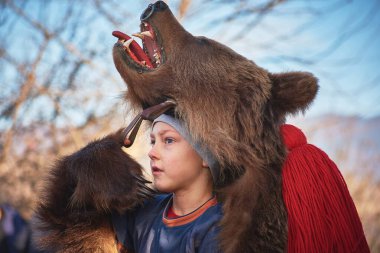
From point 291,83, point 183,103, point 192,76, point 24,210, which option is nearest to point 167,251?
point 183,103

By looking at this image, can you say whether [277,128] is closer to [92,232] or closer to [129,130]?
[129,130]

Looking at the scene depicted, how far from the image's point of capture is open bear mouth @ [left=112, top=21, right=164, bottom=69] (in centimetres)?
170

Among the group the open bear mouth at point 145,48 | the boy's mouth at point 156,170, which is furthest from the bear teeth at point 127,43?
the boy's mouth at point 156,170

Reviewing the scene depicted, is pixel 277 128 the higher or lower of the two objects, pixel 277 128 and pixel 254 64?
the lower

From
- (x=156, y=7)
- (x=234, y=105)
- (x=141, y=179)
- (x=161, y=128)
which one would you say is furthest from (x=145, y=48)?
(x=141, y=179)

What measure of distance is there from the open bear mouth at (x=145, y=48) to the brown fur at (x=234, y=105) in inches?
1.0

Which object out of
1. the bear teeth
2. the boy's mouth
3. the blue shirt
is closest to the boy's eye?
the boy's mouth

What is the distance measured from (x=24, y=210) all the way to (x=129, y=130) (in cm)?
343

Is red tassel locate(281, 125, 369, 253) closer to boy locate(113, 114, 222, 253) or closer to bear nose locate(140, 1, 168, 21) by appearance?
boy locate(113, 114, 222, 253)

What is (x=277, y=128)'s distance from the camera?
165cm

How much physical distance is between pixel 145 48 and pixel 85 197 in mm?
624

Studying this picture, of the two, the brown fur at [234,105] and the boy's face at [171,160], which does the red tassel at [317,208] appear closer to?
the brown fur at [234,105]

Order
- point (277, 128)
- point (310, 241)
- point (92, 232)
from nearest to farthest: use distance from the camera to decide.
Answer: point (310, 241) < point (277, 128) < point (92, 232)

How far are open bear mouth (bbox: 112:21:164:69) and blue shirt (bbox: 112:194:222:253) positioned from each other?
59 centimetres
